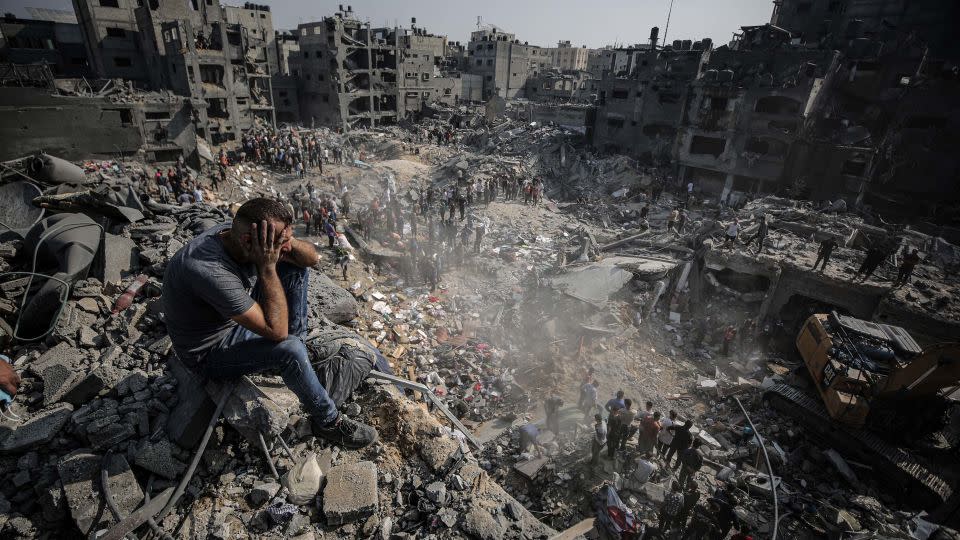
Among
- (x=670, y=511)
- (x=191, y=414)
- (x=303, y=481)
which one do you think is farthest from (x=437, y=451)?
(x=670, y=511)

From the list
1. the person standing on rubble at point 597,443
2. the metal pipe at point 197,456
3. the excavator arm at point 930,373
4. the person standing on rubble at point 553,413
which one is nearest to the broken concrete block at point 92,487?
the metal pipe at point 197,456

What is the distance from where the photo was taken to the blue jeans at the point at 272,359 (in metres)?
2.90

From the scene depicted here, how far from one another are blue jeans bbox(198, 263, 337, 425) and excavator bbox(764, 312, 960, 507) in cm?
959

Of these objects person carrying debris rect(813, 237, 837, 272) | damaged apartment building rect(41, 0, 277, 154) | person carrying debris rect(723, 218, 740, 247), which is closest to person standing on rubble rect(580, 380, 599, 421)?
person carrying debris rect(723, 218, 740, 247)

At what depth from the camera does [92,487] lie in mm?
2721

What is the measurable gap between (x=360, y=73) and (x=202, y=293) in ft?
129

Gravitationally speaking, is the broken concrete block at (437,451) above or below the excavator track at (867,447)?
above

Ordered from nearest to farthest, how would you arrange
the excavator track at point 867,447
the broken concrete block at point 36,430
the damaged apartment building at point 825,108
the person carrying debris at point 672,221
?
the broken concrete block at point 36,430 → the excavator track at point 867,447 → the person carrying debris at point 672,221 → the damaged apartment building at point 825,108

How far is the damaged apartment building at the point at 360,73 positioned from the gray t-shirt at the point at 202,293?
36.5 meters

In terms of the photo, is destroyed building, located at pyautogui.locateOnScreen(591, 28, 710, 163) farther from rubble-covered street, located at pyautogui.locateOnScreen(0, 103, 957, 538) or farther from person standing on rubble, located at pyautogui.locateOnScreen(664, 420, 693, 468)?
person standing on rubble, located at pyautogui.locateOnScreen(664, 420, 693, 468)

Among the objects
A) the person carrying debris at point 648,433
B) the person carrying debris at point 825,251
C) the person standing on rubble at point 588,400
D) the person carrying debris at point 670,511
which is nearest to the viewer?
the person carrying debris at point 670,511

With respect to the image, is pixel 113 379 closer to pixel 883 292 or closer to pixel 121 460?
pixel 121 460

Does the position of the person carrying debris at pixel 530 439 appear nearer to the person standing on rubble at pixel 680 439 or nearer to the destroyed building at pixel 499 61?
the person standing on rubble at pixel 680 439

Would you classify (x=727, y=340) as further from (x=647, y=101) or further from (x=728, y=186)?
(x=647, y=101)
